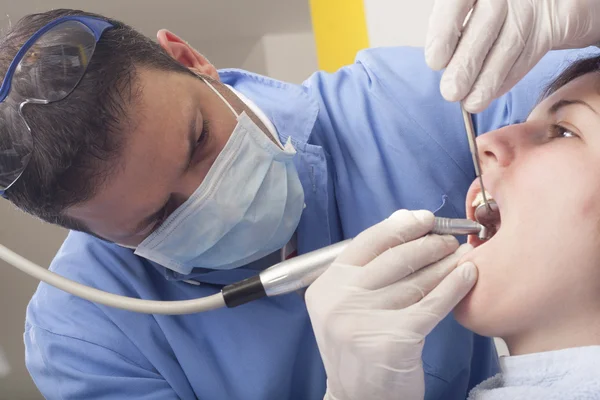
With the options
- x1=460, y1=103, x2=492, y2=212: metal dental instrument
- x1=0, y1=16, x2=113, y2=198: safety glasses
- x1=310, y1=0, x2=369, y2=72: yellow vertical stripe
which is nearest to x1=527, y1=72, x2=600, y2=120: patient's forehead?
x1=460, y1=103, x2=492, y2=212: metal dental instrument

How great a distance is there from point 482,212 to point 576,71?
0.90 feet

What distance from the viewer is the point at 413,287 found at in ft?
2.62

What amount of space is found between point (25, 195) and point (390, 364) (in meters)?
0.60

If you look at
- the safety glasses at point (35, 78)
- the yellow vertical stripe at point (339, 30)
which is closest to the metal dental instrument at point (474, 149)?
the safety glasses at point (35, 78)

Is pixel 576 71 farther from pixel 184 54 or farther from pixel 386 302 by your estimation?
pixel 184 54

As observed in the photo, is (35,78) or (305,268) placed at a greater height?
(35,78)

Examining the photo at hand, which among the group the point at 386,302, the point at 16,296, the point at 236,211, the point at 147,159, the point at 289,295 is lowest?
the point at 16,296

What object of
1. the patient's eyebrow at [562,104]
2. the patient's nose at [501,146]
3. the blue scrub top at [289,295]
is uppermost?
the patient's eyebrow at [562,104]

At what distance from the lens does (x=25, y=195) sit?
833 mm

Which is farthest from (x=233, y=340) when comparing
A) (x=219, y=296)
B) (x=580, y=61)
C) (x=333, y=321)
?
(x=580, y=61)

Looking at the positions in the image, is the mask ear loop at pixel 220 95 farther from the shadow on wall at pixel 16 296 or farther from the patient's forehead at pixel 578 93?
the shadow on wall at pixel 16 296

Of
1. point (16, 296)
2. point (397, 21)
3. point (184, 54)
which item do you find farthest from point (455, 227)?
point (16, 296)

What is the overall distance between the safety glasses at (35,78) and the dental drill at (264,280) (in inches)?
7.1

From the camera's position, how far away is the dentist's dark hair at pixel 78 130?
Result: 78 cm
